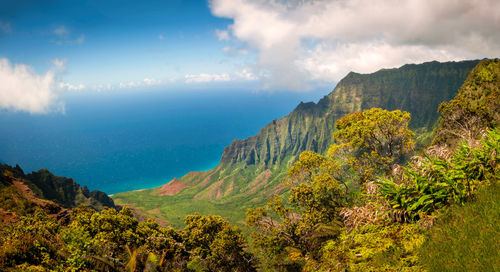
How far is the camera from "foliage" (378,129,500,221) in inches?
228

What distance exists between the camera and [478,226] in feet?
16.4

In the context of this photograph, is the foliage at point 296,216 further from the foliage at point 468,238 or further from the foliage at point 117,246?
the foliage at point 468,238

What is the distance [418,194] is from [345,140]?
17.9 metres

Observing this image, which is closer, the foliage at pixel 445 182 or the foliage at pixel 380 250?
the foliage at pixel 380 250

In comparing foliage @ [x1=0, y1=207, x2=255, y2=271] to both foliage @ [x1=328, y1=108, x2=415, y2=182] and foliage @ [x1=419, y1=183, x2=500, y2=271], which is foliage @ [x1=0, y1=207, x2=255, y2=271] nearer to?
foliage @ [x1=419, y1=183, x2=500, y2=271]

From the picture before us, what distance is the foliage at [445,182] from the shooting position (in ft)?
19.0

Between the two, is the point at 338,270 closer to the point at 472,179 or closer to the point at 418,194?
the point at 418,194

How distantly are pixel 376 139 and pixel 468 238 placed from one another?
1818 cm

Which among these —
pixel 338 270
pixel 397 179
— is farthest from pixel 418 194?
pixel 338 270

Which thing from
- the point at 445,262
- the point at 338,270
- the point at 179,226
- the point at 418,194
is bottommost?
the point at 179,226

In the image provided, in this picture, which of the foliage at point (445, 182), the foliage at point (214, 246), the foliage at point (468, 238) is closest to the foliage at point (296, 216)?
the foliage at point (214, 246)

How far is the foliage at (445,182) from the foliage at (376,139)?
1501 cm

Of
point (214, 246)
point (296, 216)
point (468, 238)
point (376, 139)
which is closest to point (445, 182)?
point (468, 238)

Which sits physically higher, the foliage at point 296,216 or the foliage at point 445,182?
the foliage at point 445,182
